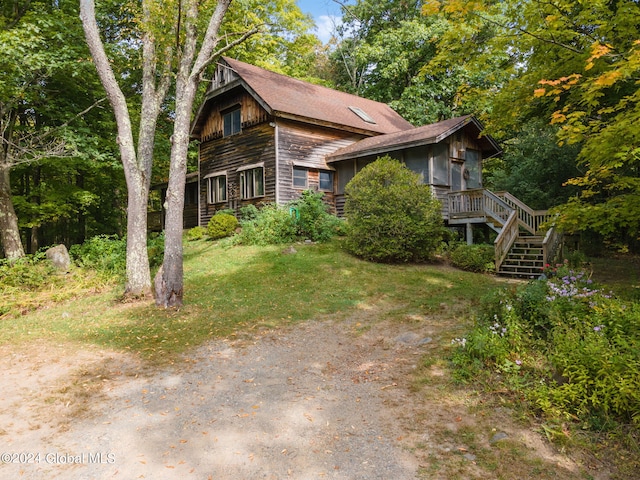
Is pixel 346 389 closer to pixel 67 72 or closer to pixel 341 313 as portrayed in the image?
pixel 341 313

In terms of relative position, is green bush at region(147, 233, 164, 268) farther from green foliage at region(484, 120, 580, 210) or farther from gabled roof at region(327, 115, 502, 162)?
green foliage at region(484, 120, 580, 210)

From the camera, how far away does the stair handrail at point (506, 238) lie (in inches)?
490

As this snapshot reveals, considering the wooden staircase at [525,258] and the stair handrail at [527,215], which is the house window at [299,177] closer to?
the stair handrail at [527,215]

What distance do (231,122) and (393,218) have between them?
11682 mm

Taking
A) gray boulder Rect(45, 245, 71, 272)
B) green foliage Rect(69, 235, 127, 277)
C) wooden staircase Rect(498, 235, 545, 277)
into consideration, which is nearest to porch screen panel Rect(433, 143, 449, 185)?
wooden staircase Rect(498, 235, 545, 277)

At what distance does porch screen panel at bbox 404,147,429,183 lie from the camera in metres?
16.3

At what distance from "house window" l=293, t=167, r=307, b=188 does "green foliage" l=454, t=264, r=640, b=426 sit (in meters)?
12.8

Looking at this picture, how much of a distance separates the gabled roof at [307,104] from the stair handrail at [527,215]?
26.7 ft

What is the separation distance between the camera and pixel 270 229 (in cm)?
1562

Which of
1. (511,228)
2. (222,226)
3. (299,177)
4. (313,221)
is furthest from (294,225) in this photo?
(511,228)

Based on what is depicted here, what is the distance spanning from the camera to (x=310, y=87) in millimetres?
22016

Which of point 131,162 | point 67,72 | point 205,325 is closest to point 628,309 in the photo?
point 205,325

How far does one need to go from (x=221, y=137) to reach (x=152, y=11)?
10856 millimetres

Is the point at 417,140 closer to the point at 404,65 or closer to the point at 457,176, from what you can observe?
the point at 457,176
